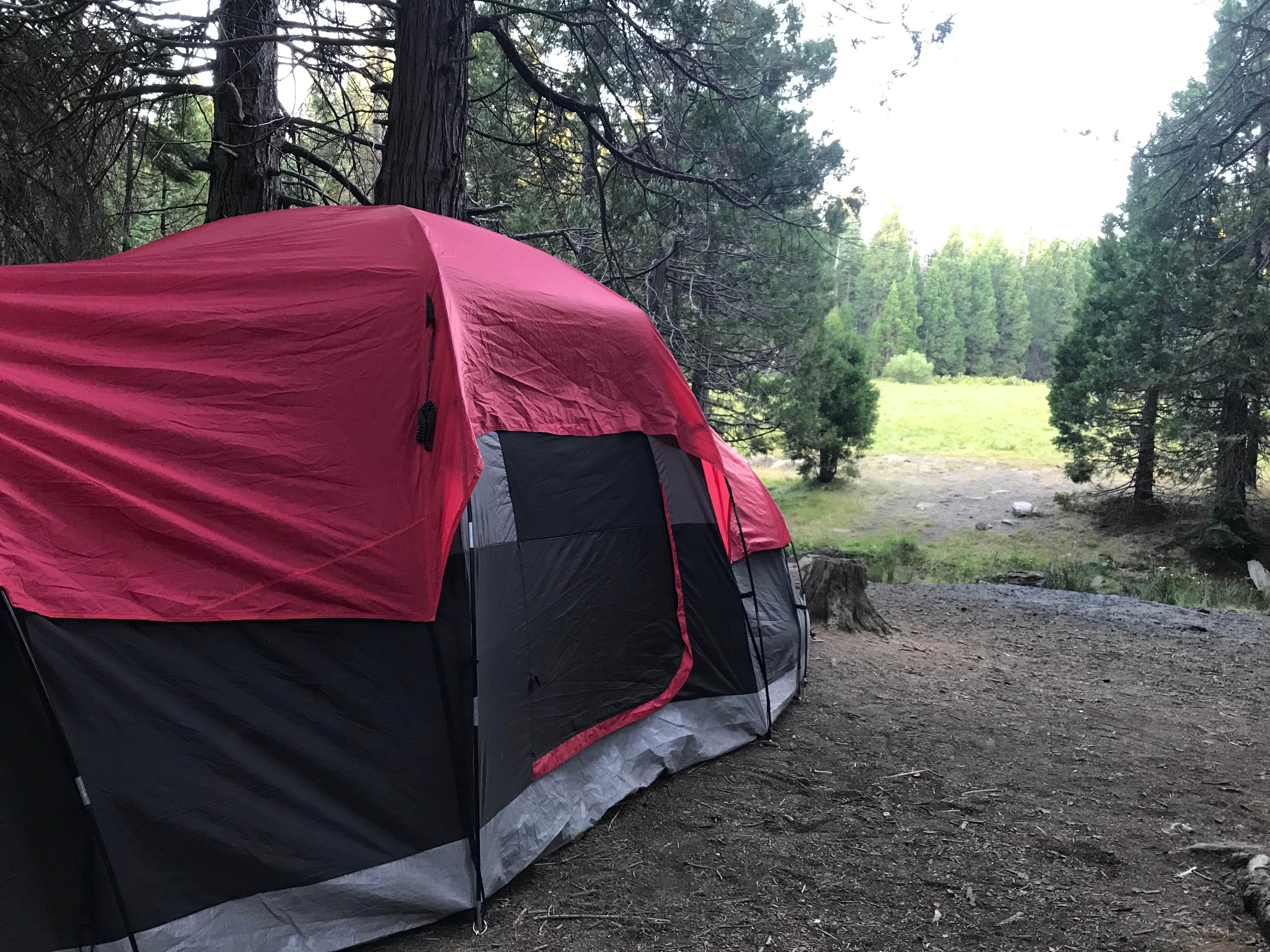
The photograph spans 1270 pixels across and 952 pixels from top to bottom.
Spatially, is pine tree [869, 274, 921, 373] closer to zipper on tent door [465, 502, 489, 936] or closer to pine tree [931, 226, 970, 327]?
pine tree [931, 226, 970, 327]

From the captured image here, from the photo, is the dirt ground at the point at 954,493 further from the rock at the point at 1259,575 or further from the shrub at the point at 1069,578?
the shrub at the point at 1069,578

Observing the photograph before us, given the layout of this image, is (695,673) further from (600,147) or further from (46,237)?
(600,147)

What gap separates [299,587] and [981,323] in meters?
54.4

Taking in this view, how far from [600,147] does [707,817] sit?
6582 millimetres

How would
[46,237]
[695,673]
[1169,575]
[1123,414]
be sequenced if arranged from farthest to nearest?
1. [1123,414]
2. [1169,575]
3. [46,237]
4. [695,673]

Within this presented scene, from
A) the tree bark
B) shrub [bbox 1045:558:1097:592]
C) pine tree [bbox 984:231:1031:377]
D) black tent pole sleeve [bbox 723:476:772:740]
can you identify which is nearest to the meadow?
shrub [bbox 1045:558:1097:592]

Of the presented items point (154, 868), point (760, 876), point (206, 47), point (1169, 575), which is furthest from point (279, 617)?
point (1169, 575)

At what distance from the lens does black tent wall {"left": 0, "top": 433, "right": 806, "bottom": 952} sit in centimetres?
232

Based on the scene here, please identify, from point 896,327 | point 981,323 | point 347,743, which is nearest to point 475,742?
point 347,743

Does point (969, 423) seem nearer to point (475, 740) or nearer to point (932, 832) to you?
point (932, 832)

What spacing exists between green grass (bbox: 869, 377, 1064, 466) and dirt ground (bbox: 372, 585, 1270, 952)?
1834 cm

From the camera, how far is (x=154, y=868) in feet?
7.84

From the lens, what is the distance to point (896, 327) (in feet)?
172

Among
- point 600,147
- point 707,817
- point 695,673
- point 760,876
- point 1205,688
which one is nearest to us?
point 760,876
